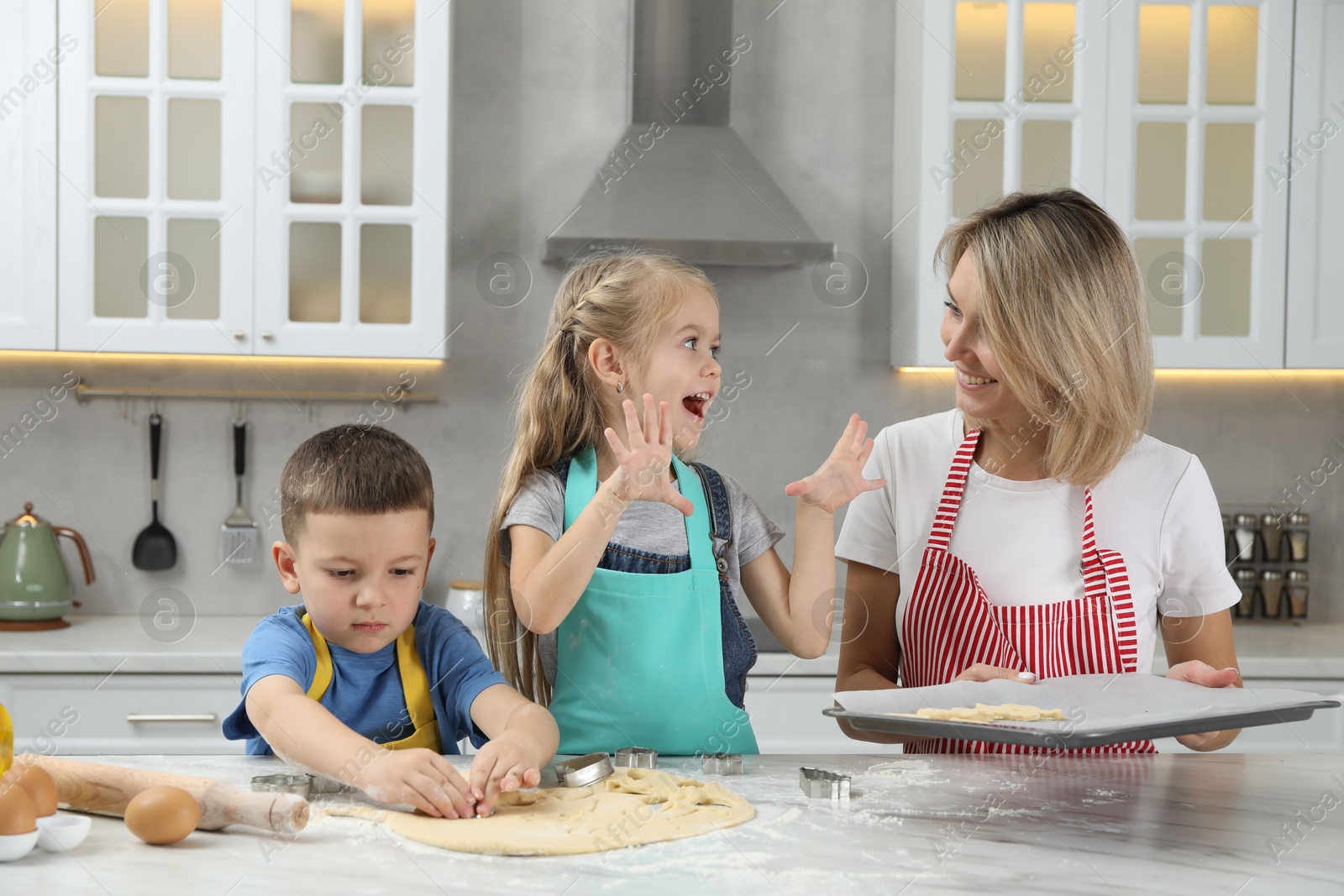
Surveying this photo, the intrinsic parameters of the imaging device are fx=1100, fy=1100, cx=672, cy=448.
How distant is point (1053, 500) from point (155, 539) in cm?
212

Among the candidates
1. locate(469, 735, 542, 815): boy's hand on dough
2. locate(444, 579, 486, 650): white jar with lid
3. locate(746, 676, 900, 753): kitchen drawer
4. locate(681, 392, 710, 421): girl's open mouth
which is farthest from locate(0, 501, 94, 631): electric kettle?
locate(469, 735, 542, 815): boy's hand on dough

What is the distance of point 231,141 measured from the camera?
91.0 inches

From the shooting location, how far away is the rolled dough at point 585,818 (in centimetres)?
73

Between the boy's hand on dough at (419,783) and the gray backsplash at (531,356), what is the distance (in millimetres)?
1811

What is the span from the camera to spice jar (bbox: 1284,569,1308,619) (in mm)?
2650

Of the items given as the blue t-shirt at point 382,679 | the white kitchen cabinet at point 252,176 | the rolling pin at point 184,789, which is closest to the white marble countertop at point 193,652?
the white kitchen cabinet at point 252,176

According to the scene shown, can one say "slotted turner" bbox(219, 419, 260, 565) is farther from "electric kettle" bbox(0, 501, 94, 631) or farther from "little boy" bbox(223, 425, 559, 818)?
"little boy" bbox(223, 425, 559, 818)

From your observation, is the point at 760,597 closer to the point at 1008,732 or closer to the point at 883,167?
the point at 1008,732

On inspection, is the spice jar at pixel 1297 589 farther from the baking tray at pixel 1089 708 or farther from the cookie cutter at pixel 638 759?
the cookie cutter at pixel 638 759

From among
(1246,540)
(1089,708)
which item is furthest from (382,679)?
(1246,540)

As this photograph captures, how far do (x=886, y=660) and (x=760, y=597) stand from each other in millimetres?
223

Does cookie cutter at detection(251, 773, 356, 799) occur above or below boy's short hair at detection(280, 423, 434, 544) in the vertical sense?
below

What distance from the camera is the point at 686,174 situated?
8.11 feet

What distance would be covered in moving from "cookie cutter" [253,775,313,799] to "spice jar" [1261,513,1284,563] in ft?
8.27
